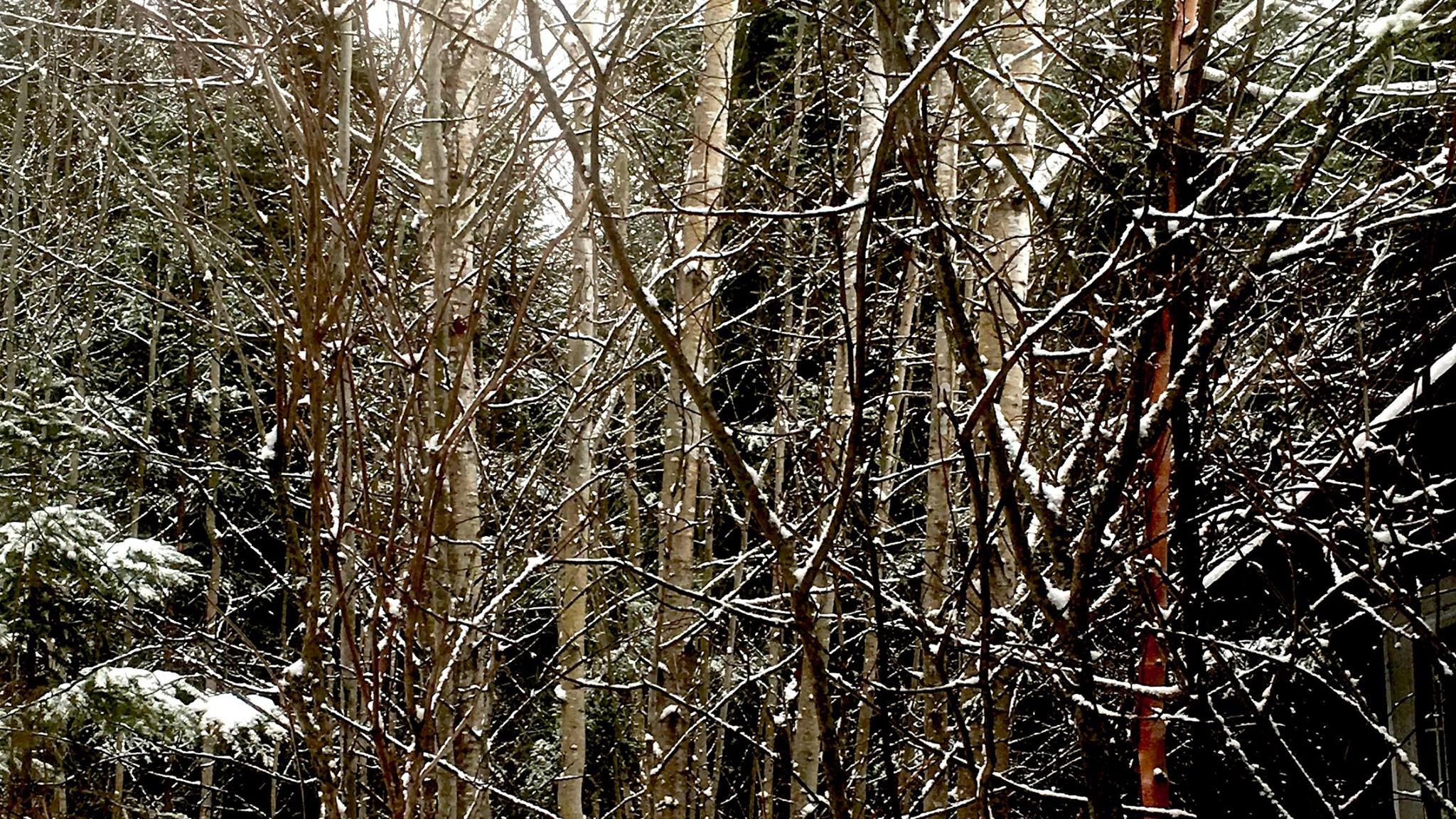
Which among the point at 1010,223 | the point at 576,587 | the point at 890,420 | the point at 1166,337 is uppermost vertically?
the point at 1010,223

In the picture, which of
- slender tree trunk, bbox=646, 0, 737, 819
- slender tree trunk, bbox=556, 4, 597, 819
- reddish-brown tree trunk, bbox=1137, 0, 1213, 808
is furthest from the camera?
slender tree trunk, bbox=556, 4, 597, 819

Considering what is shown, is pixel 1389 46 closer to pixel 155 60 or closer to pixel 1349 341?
pixel 1349 341

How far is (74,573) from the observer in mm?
7355

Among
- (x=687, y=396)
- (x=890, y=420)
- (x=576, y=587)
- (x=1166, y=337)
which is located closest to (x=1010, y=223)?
(x=687, y=396)

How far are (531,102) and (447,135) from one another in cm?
333

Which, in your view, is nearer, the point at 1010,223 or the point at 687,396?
the point at 1010,223

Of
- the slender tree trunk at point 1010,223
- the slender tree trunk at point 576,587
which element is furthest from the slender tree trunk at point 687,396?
the slender tree trunk at point 1010,223

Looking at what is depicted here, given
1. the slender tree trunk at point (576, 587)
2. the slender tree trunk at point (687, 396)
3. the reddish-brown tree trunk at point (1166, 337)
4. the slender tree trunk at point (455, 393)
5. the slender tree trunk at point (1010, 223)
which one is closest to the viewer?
the reddish-brown tree trunk at point (1166, 337)

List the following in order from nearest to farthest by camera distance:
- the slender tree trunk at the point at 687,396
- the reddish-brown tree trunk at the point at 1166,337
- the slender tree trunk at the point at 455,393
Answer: the reddish-brown tree trunk at the point at 1166,337 < the slender tree trunk at the point at 455,393 < the slender tree trunk at the point at 687,396

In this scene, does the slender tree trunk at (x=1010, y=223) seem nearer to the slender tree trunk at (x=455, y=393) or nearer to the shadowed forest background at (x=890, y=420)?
the shadowed forest background at (x=890, y=420)

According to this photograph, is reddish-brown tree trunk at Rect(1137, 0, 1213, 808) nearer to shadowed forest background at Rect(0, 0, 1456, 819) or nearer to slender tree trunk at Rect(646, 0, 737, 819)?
shadowed forest background at Rect(0, 0, 1456, 819)

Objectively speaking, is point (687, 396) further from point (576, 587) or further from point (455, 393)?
point (455, 393)

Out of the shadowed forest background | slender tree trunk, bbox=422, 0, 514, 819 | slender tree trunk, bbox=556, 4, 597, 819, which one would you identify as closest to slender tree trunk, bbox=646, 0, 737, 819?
the shadowed forest background

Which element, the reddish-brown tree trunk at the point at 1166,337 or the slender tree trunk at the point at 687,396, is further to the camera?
the slender tree trunk at the point at 687,396
